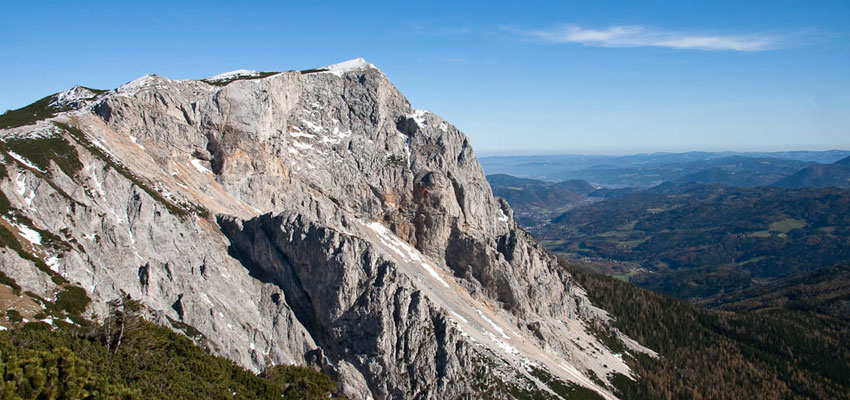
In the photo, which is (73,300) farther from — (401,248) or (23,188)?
(401,248)

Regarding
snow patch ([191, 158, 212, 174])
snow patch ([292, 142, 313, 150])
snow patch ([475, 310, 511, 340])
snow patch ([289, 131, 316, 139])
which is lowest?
snow patch ([475, 310, 511, 340])

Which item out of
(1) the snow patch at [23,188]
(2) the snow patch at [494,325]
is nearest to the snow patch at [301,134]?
(2) the snow patch at [494,325]

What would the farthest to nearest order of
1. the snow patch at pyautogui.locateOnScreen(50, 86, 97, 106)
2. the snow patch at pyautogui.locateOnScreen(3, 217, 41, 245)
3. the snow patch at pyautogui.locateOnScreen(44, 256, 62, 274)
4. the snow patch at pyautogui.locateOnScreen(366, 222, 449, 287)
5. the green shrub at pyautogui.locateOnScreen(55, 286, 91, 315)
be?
the snow patch at pyautogui.locateOnScreen(366, 222, 449, 287) < the snow patch at pyautogui.locateOnScreen(50, 86, 97, 106) < the snow patch at pyautogui.locateOnScreen(3, 217, 41, 245) < the snow patch at pyautogui.locateOnScreen(44, 256, 62, 274) < the green shrub at pyautogui.locateOnScreen(55, 286, 91, 315)

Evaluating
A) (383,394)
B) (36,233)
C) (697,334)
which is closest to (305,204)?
(383,394)

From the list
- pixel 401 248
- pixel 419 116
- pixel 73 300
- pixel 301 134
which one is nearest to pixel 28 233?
pixel 73 300

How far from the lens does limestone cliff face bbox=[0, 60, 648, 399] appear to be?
6756 centimetres

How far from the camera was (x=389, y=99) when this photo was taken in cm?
13525

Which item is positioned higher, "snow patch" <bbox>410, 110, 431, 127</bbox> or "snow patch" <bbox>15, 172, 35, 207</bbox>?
"snow patch" <bbox>410, 110, 431, 127</bbox>

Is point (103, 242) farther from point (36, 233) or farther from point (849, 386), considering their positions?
point (849, 386)

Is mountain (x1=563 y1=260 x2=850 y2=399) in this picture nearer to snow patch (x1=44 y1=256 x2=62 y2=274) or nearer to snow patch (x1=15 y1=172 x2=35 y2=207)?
snow patch (x1=44 y1=256 x2=62 y2=274)

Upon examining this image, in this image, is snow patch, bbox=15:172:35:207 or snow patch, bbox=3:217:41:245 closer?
snow patch, bbox=3:217:41:245

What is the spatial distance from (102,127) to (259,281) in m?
37.4

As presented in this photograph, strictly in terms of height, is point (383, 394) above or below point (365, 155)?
below

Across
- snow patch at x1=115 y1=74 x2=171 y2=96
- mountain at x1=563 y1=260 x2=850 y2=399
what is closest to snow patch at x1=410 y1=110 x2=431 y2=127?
snow patch at x1=115 y1=74 x2=171 y2=96
